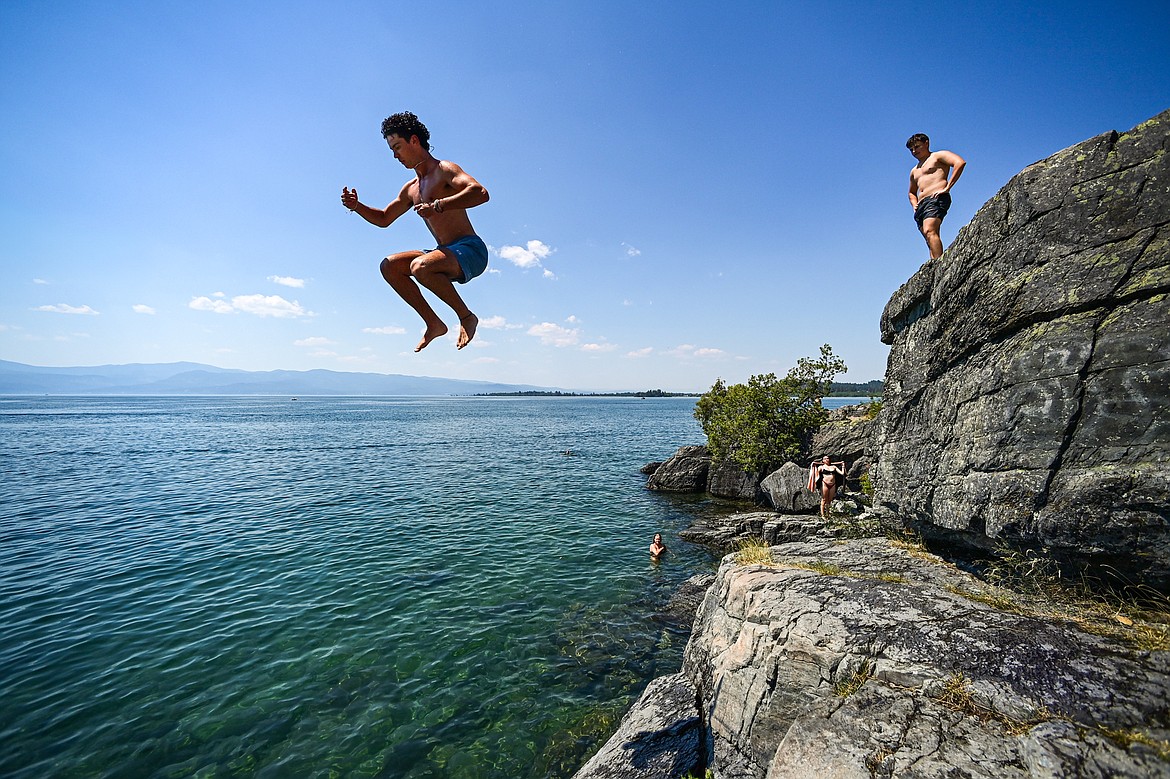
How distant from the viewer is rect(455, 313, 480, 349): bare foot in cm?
463

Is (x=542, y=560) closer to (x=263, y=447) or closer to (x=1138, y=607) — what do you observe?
(x=1138, y=607)

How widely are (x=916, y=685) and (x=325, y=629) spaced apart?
13.6 meters

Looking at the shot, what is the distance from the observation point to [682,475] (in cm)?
3147

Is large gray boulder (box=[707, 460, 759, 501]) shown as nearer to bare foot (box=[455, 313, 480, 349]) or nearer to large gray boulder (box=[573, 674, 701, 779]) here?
large gray boulder (box=[573, 674, 701, 779])

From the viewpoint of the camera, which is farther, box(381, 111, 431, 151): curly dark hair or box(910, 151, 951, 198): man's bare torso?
box(910, 151, 951, 198): man's bare torso

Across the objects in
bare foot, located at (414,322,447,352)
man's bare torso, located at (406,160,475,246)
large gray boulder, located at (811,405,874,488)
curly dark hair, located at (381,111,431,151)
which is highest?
curly dark hair, located at (381,111,431,151)

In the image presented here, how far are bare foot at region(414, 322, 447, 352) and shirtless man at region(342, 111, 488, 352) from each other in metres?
0.02

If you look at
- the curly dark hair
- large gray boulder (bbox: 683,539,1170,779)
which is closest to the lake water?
large gray boulder (bbox: 683,539,1170,779)

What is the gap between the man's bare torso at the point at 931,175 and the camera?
32.5 ft

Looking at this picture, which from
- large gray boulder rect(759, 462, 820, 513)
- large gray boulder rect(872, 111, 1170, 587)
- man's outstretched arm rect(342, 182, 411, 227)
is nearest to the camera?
man's outstretched arm rect(342, 182, 411, 227)

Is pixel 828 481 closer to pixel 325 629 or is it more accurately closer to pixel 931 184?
pixel 931 184

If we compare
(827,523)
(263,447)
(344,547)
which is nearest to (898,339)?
(827,523)

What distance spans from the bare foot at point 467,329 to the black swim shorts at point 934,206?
10981 millimetres

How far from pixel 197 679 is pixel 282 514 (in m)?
15.6
